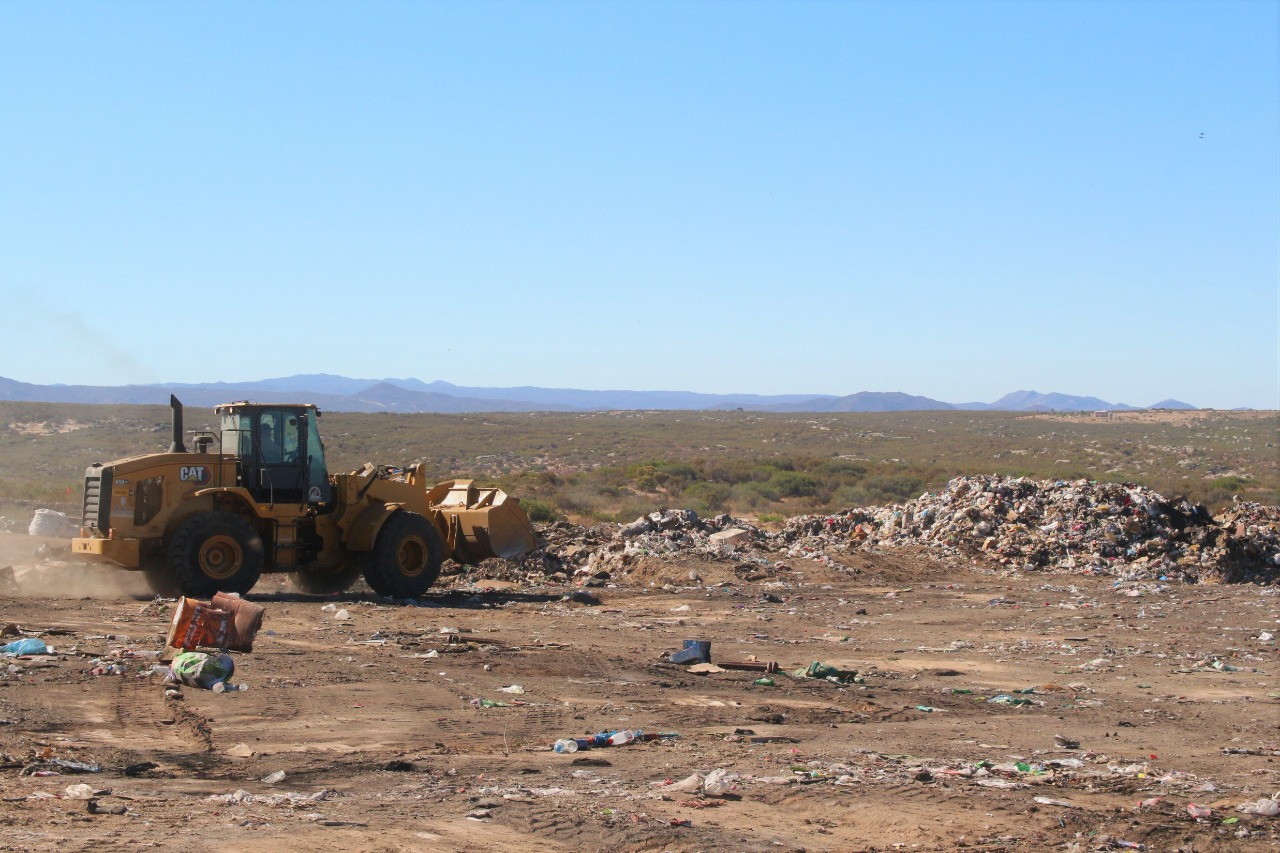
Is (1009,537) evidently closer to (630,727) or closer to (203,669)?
(630,727)

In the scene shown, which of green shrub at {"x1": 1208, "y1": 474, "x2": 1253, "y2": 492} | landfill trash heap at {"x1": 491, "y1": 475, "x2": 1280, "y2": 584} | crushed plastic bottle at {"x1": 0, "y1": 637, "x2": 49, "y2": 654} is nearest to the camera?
crushed plastic bottle at {"x1": 0, "y1": 637, "x2": 49, "y2": 654}

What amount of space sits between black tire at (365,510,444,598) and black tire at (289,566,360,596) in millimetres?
732

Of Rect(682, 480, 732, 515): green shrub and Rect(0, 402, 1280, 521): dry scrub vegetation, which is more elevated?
Rect(0, 402, 1280, 521): dry scrub vegetation

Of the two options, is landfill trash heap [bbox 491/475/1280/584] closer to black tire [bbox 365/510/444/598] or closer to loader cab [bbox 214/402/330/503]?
black tire [bbox 365/510/444/598]

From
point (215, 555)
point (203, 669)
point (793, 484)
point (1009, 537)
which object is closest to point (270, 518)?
point (215, 555)

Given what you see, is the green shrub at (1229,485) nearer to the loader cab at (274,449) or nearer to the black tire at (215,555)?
the loader cab at (274,449)

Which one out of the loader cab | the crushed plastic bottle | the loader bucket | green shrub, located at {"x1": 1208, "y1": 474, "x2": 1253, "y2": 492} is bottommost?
the crushed plastic bottle

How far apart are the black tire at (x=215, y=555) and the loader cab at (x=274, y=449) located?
0.54 meters

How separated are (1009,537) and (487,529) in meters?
9.33

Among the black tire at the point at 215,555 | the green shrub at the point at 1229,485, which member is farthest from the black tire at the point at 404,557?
the green shrub at the point at 1229,485

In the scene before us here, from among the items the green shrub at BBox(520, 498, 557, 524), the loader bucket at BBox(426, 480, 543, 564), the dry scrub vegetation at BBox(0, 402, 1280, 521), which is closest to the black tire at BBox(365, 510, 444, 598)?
the loader bucket at BBox(426, 480, 543, 564)

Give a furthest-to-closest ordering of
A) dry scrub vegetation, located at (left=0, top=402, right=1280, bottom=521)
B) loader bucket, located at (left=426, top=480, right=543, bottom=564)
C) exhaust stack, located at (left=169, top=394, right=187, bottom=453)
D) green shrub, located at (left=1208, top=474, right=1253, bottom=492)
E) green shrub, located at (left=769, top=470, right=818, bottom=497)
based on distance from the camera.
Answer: green shrub, located at (left=769, top=470, right=818, bottom=497)
dry scrub vegetation, located at (left=0, top=402, right=1280, bottom=521)
green shrub, located at (left=1208, top=474, right=1253, bottom=492)
loader bucket, located at (left=426, top=480, right=543, bottom=564)
exhaust stack, located at (left=169, top=394, right=187, bottom=453)

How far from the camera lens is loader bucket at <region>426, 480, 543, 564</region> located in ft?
54.0

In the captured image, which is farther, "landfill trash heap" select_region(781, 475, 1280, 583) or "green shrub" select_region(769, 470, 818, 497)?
"green shrub" select_region(769, 470, 818, 497)
